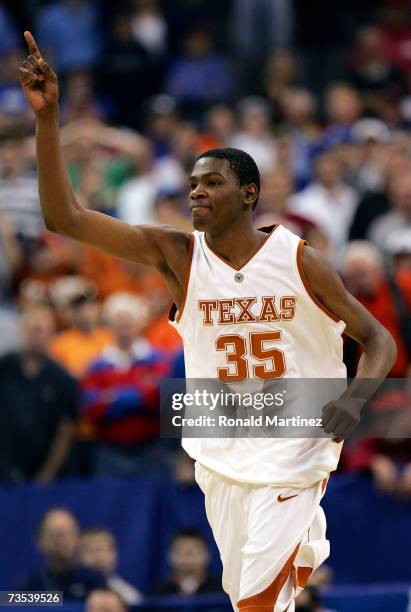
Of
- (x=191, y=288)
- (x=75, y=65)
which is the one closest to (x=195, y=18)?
(x=75, y=65)

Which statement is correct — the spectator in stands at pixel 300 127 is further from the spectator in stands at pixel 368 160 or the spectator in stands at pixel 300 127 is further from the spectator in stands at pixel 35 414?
the spectator in stands at pixel 35 414

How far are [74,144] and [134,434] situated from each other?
14.8ft

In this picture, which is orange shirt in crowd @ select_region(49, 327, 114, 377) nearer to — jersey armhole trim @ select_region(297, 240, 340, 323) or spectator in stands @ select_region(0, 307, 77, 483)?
spectator in stands @ select_region(0, 307, 77, 483)

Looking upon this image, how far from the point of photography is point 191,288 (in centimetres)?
605

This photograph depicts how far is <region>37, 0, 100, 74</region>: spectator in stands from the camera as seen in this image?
15906 mm

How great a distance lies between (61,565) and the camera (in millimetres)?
8852

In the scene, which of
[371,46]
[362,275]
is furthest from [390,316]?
[371,46]

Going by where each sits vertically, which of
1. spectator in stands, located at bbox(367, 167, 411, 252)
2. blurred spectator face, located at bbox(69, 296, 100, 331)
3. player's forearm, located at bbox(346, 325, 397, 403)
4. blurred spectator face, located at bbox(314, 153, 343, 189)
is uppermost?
blurred spectator face, located at bbox(314, 153, 343, 189)

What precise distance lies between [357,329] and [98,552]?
3.53 m

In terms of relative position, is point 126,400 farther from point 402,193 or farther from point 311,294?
point 311,294

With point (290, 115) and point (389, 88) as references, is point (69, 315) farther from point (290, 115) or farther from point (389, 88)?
point (389, 88)

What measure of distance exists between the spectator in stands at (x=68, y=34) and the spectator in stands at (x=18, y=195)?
338cm

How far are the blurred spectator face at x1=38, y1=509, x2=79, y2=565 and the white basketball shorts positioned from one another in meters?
3.00

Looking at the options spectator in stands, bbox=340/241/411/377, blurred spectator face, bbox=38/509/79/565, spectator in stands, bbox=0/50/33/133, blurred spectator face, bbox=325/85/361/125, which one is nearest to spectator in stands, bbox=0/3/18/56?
spectator in stands, bbox=0/50/33/133
